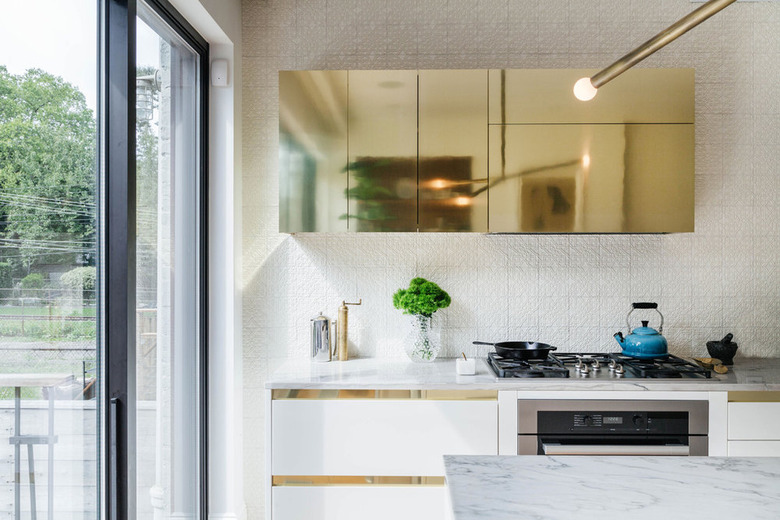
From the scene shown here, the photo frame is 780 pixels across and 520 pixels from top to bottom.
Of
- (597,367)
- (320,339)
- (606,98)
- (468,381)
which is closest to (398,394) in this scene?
(468,381)

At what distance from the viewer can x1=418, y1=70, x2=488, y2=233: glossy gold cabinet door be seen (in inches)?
92.7

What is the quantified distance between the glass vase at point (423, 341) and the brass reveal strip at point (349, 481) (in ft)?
1.82

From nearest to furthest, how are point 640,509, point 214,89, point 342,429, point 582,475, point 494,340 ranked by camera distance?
point 640,509 < point 582,475 < point 342,429 < point 214,89 < point 494,340

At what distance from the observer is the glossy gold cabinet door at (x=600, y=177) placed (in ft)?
7.64

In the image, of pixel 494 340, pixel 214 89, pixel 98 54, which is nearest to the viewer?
pixel 98 54

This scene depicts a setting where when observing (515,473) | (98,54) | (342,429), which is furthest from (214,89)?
(515,473)

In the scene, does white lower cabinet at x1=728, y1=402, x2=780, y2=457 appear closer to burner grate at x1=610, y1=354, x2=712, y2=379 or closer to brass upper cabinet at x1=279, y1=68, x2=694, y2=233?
burner grate at x1=610, y1=354, x2=712, y2=379

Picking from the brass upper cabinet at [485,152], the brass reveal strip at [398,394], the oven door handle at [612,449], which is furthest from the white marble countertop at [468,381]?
the brass upper cabinet at [485,152]

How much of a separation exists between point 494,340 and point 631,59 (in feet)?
6.04

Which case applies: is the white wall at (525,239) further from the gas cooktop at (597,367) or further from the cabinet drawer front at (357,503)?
the cabinet drawer front at (357,503)

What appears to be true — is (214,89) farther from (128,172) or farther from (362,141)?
(128,172)

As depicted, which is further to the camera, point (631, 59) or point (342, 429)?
point (342, 429)

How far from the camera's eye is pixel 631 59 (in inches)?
40.9

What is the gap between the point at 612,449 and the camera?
2084mm
